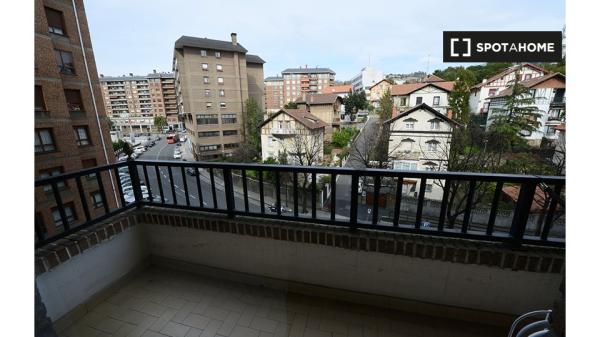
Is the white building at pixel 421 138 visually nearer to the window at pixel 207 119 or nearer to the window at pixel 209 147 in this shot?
the window at pixel 207 119

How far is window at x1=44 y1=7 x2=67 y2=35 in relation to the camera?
4.00 meters

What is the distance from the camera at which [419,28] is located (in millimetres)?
2260

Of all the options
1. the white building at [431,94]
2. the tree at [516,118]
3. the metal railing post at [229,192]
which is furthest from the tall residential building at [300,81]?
the metal railing post at [229,192]

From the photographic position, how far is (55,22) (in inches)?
163

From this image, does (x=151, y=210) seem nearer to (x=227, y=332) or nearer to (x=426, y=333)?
(x=227, y=332)

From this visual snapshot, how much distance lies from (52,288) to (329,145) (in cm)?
1603

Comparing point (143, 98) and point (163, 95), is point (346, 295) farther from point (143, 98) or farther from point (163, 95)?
point (143, 98)

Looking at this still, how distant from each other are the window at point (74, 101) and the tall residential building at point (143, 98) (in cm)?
3251


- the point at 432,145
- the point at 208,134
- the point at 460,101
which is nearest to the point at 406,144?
the point at 432,145

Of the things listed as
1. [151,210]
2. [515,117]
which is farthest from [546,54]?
[515,117]

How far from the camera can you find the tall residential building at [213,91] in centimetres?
1648

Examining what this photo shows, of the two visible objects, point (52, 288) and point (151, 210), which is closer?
point (52, 288)

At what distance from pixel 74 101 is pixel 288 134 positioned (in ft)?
29.8

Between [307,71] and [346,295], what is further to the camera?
[307,71]
